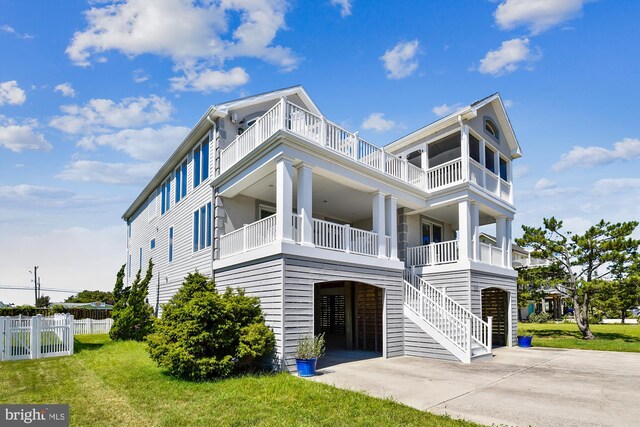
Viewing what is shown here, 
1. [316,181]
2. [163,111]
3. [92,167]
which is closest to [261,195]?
[316,181]

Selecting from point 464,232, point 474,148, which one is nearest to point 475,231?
point 464,232

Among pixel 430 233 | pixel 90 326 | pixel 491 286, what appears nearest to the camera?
pixel 491 286

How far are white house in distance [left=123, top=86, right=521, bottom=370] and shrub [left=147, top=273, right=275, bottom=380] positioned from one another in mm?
618

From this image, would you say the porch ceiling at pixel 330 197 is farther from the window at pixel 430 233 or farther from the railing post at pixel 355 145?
the window at pixel 430 233

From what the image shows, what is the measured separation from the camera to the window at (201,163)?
15504 mm

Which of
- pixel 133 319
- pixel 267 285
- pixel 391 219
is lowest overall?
pixel 133 319

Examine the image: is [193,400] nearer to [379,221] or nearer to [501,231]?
[379,221]

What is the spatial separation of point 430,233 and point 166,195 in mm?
12439

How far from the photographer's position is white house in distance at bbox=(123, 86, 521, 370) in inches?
444

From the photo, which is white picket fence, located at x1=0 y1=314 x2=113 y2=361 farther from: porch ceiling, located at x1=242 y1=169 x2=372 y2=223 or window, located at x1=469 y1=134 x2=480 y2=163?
window, located at x1=469 y1=134 x2=480 y2=163

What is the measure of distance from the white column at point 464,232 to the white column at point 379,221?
3.44 m

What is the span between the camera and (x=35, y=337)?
12984mm

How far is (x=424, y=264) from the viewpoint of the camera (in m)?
16.5

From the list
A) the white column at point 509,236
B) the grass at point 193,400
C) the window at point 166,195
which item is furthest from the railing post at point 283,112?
the white column at point 509,236
